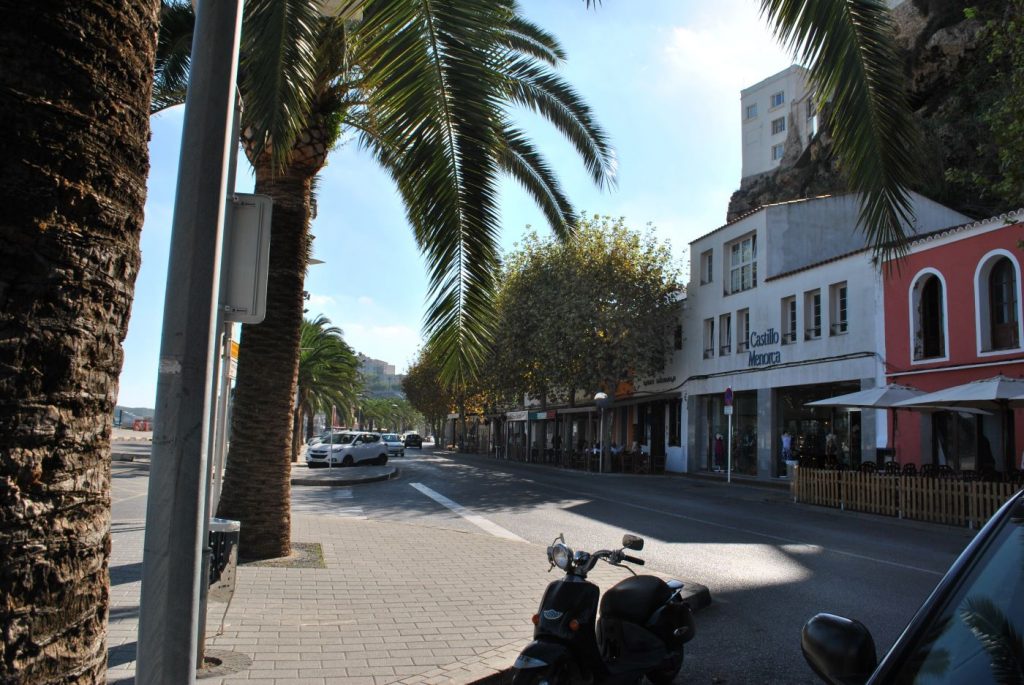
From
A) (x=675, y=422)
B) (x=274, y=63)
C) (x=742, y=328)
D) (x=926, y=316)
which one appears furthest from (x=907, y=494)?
(x=675, y=422)

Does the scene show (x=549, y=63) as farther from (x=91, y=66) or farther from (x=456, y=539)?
(x=91, y=66)

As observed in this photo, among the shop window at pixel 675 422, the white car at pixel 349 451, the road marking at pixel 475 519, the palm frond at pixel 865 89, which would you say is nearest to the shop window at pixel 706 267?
the shop window at pixel 675 422

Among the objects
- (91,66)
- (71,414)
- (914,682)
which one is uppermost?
(91,66)

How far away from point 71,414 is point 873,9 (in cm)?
528

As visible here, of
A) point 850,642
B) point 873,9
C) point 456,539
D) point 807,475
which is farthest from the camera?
point 807,475

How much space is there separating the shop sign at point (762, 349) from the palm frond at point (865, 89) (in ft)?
79.8

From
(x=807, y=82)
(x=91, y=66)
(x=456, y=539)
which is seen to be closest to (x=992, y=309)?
(x=456, y=539)

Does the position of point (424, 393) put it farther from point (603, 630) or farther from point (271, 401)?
point (603, 630)

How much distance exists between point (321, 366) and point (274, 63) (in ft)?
121

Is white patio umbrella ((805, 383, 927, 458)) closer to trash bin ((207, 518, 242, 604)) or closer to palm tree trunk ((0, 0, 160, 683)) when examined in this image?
trash bin ((207, 518, 242, 604))

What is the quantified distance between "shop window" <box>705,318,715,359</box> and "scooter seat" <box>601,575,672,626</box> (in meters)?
29.7

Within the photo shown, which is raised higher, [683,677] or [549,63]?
[549,63]

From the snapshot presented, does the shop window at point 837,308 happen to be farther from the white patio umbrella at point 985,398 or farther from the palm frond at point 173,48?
the palm frond at point 173,48

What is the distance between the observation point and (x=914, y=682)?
71.6 inches
